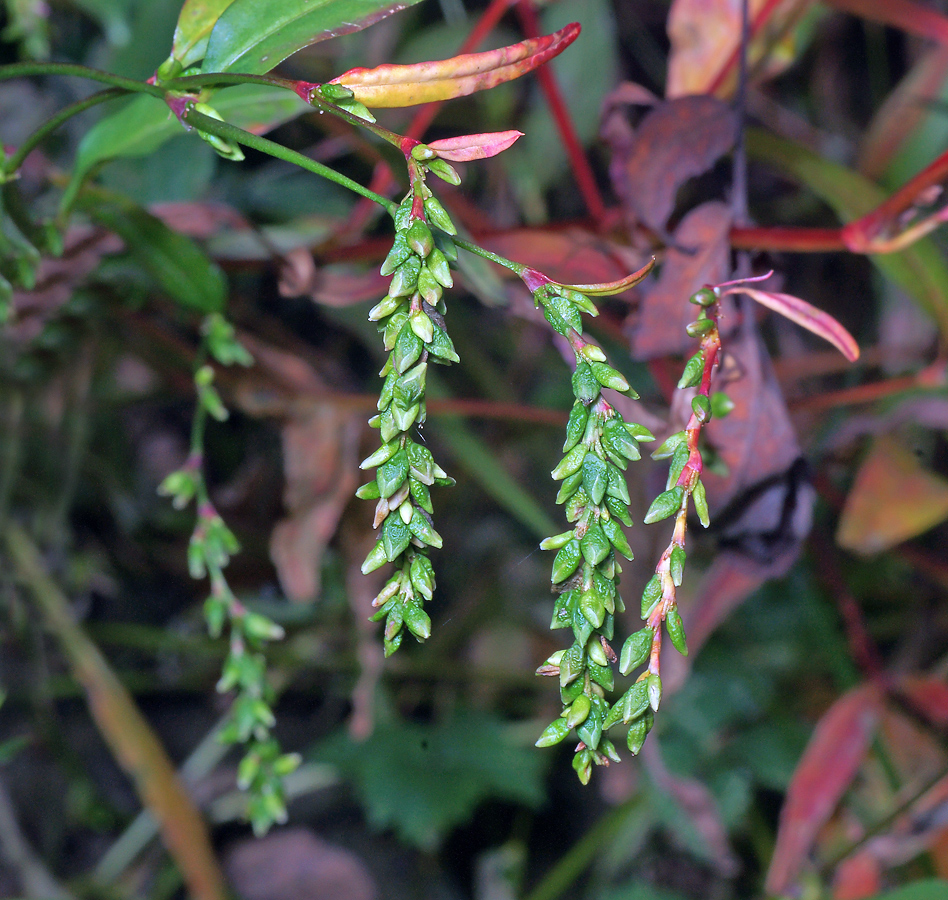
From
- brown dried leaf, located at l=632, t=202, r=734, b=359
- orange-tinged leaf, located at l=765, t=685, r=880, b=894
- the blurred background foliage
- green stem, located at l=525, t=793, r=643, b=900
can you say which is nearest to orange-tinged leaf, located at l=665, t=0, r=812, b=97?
the blurred background foliage

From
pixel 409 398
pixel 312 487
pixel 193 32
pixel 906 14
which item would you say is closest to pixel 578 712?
pixel 409 398

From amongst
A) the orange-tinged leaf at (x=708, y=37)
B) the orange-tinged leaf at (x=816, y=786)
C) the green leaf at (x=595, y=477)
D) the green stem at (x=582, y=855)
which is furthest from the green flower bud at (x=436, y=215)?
the green stem at (x=582, y=855)

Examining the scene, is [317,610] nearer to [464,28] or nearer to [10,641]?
[10,641]

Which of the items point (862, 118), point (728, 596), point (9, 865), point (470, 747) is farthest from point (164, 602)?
point (862, 118)

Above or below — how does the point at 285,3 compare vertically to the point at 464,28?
below

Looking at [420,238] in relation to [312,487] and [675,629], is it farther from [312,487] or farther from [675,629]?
[312,487]

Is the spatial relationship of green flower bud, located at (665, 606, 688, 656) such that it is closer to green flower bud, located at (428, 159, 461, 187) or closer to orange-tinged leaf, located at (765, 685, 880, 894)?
green flower bud, located at (428, 159, 461, 187)
